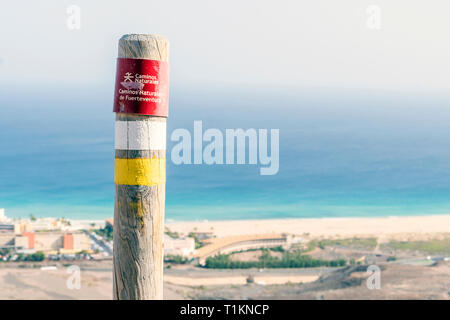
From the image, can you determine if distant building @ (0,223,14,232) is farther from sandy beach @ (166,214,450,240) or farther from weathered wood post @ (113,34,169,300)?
weathered wood post @ (113,34,169,300)

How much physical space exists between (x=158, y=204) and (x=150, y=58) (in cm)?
49

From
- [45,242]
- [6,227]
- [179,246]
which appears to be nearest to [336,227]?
[179,246]

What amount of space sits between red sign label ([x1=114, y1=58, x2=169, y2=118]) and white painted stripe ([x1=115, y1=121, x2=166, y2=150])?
43 millimetres

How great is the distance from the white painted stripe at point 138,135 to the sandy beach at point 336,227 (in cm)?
4260

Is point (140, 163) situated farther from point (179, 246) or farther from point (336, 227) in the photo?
point (336, 227)

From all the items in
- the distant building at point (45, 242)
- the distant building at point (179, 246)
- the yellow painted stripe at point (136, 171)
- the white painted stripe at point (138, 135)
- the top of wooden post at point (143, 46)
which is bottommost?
the distant building at point (179, 246)

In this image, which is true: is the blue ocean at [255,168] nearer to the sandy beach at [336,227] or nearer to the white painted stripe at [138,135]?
the sandy beach at [336,227]

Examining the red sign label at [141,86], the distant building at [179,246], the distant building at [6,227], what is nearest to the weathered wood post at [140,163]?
the red sign label at [141,86]

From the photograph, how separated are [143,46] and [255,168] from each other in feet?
295

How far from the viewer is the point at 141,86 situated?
7.29ft

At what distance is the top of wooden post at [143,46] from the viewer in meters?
2.23

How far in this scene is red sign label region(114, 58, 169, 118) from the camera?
7.28 feet
